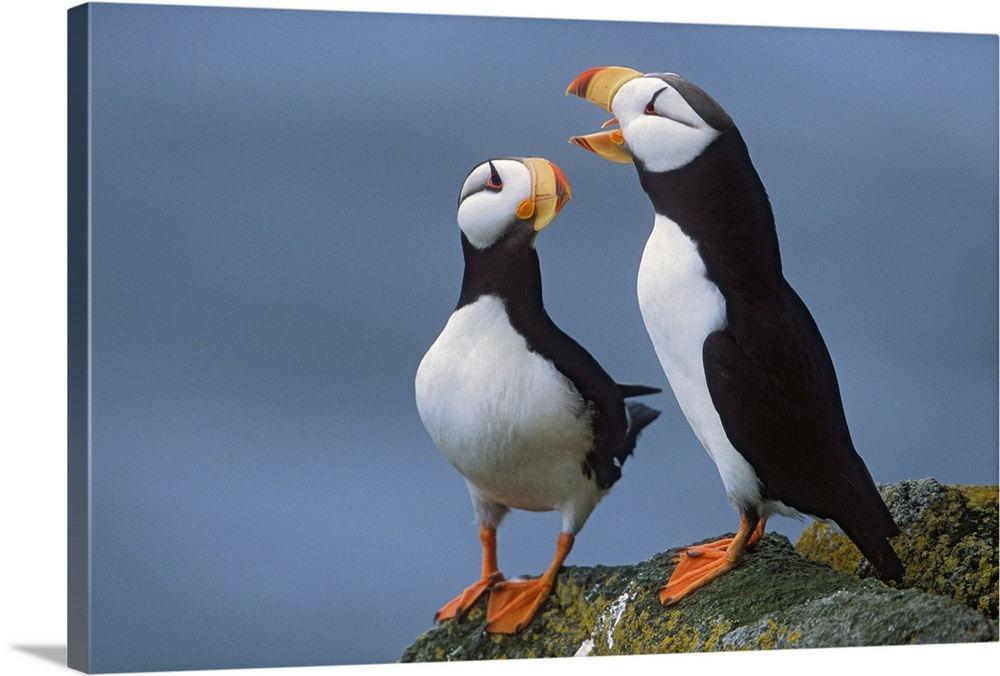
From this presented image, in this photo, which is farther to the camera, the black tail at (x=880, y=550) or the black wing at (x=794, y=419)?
the black tail at (x=880, y=550)

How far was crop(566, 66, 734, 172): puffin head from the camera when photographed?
561 cm

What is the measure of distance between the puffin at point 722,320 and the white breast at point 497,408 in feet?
1.42

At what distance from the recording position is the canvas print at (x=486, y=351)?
5223 mm

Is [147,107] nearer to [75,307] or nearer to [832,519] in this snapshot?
[75,307]

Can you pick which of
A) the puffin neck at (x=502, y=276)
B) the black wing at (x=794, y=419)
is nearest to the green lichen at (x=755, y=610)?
the black wing at (x=794, y=419)

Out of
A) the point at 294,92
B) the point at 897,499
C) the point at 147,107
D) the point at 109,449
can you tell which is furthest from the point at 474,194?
the point at 897,499

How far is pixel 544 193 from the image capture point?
5562 mm

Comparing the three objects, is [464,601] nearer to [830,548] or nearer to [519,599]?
[519,599]

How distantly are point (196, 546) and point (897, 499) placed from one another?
2.45 meters

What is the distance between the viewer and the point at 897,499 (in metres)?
5.89

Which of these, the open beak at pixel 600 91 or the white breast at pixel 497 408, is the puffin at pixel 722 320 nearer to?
the open beak at pixel 600 91

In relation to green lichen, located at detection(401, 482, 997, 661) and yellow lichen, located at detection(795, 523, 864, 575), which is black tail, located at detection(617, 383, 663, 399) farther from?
yellow lichen, located at detection(795, 523, 864, 575)

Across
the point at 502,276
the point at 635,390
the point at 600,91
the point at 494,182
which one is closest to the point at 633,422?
the point at 635,390

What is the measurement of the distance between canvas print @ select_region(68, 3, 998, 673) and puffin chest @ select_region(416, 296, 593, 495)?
1 cm
